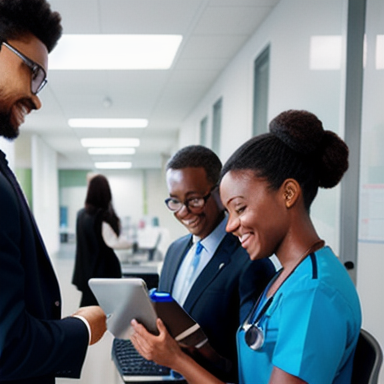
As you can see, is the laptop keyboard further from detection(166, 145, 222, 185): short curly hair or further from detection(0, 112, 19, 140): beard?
detection(0, 112, 19, 140): beard

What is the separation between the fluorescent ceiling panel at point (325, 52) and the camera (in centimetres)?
216

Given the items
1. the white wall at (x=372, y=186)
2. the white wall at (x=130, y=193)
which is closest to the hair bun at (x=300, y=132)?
the white wall at (x=372, y=186)

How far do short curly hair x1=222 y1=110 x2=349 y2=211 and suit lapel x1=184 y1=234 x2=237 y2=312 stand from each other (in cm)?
38

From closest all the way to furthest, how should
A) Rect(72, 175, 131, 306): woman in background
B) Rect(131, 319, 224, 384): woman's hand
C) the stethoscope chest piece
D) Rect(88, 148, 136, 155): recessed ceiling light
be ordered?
1. the stethoscope chest piece
2. Rect(131, 319, 224, 384): woman's hand
3. Rect(72, 175, 131, 306): woman in background
4. Rect(88, 148, 136, 155): recessed ceiling light

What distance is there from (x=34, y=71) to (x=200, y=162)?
0.61 m

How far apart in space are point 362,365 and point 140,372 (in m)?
0.60

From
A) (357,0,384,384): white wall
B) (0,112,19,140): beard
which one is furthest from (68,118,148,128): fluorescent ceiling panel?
(0,112,19,140): beard

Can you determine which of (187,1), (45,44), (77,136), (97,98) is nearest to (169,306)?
(45,44)

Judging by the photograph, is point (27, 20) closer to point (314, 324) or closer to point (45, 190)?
point (314, 324)

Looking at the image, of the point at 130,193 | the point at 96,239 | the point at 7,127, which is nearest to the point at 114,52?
the point at 96,239

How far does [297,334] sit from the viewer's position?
83cm

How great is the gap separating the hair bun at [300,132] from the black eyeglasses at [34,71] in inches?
22.6

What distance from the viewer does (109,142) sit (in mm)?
9188

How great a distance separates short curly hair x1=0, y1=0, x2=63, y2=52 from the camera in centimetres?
100
